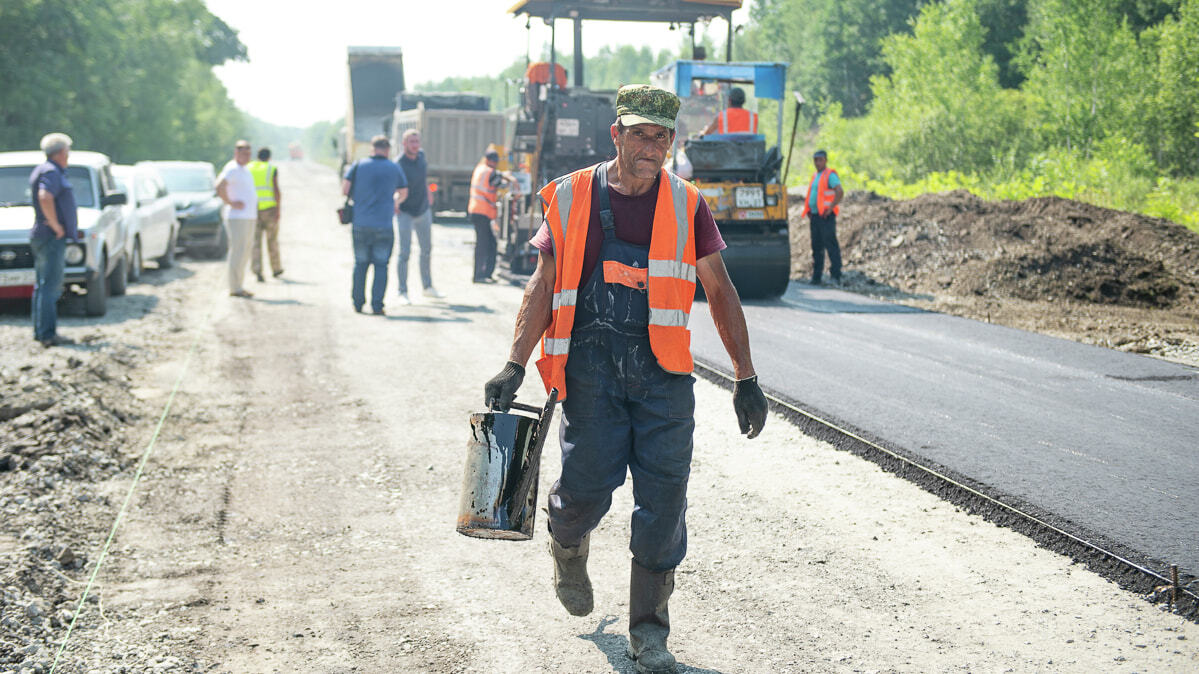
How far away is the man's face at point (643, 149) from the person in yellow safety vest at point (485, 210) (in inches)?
425

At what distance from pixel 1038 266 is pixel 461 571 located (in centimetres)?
1250

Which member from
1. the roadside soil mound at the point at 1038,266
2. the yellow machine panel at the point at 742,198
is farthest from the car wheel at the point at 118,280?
the roadside soil mound at the point at 1038,266

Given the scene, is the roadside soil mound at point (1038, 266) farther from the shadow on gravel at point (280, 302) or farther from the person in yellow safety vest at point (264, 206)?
the person in yellow safety vest at point (264, 206)

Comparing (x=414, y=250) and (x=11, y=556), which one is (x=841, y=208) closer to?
(x=414, y=250)

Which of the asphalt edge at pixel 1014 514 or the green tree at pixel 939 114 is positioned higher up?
the green tree at pixel 939 114

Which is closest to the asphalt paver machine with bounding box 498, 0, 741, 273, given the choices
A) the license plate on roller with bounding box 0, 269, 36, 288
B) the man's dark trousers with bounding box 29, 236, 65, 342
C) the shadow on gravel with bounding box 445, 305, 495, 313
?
the shadow on gravel with bounding box 445, 305, 495, 313

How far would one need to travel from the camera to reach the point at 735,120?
14141mm

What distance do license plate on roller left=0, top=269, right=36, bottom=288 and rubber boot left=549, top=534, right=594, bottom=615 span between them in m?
10.1

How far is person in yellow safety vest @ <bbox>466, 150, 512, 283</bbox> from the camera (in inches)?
575

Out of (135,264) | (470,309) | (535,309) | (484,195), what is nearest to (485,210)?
(484,195)

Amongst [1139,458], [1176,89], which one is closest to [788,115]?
[1176,89]

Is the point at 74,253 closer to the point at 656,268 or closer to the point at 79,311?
the point at 79,311

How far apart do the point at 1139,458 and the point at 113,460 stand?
19.5 feet

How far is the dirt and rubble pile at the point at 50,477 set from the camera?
4.34 meters
